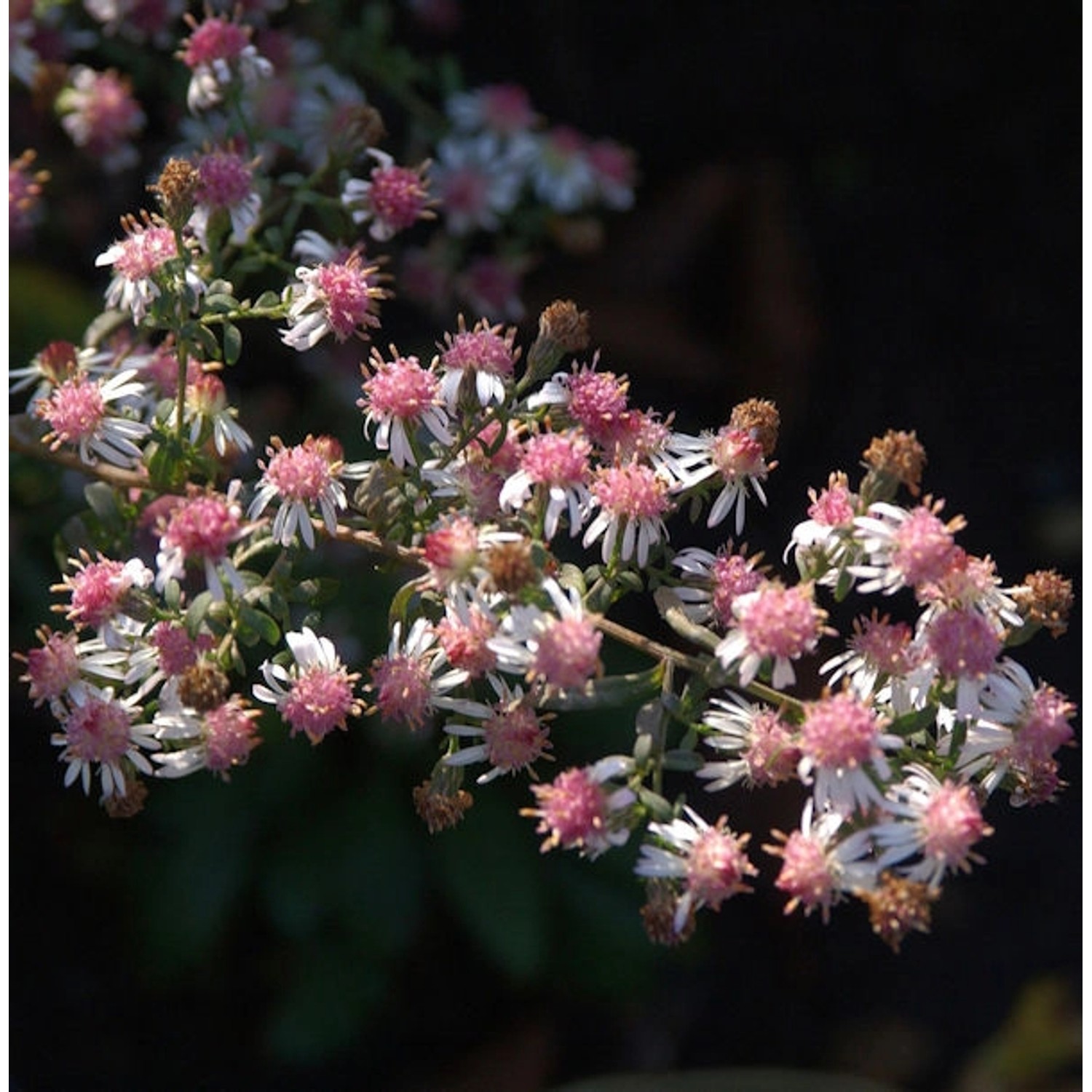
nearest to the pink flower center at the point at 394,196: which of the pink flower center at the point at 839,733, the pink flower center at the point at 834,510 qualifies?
the pink flower center at the point at 834,510

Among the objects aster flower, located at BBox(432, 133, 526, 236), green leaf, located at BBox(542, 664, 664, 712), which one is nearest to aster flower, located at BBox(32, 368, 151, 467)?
green leaf, located at BBox(542, 664, 664, 712)

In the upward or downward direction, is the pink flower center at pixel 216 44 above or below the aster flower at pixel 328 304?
above

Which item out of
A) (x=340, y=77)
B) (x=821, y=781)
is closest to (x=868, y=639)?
(x=821, y=781)

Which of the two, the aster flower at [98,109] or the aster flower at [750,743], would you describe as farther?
the aster flower at [98,109]

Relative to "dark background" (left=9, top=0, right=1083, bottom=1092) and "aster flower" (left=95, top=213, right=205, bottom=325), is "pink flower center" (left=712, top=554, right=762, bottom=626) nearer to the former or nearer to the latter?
"aster flower" (left=95, top=213, right=205, bottom=325)

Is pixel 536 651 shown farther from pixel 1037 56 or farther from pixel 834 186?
pixel 1037 56

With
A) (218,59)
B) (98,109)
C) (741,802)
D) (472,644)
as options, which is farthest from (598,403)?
(741,802)

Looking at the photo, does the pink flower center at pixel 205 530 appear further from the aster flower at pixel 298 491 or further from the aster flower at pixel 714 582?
the aster flower at pixel 714 582
